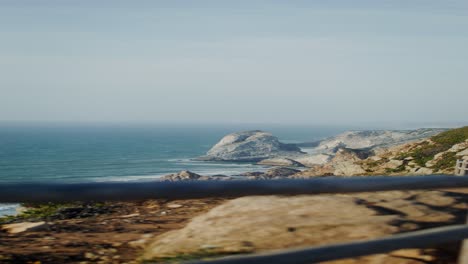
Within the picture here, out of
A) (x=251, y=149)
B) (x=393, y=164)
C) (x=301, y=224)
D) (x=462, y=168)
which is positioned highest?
(x=301, y=224)

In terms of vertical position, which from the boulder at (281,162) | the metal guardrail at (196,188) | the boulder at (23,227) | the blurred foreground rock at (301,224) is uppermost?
the metal guardrail at (196,188)

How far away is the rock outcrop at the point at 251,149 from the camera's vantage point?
104875 millimetres

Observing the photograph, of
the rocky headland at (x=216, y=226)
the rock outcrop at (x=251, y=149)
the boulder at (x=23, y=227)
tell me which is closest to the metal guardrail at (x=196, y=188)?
the rocky headland at (x=216, y=226)

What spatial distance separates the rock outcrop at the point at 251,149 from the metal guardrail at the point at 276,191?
97.8 meters

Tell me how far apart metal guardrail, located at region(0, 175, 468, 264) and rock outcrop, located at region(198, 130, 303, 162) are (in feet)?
321

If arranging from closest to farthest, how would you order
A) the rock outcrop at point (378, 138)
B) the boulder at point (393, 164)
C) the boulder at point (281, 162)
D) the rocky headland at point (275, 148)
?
1. the boulder at point (393, 164)
2. the rock outcrop at point (378, 138)
3. the boulder at point (281, 162)
4. the rocky headland at point (275, 148)

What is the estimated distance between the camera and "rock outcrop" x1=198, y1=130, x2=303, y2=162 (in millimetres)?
104875

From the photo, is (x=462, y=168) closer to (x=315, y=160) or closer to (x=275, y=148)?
(x=315, y=160)

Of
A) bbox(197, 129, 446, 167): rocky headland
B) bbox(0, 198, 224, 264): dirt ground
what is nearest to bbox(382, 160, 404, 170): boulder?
bbox(0, 198, 224, 264): dirt ground

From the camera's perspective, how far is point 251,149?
109500 mm

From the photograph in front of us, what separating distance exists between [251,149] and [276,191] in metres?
107

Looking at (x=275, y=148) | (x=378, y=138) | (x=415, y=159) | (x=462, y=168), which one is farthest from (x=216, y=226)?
(x=275, y=148)

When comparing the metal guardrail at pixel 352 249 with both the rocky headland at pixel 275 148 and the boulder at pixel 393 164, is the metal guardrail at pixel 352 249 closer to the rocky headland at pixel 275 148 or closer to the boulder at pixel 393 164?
the boulder at pixel 393 164

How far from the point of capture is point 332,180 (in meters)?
2.90
